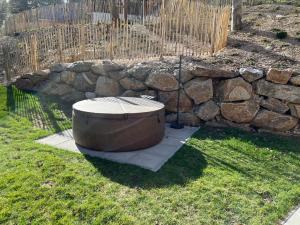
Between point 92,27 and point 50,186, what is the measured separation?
4.77 metres

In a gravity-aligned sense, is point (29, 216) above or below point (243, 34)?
below

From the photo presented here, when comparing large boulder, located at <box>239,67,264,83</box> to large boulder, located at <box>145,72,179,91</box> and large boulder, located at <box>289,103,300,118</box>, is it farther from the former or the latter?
large boulder, located at <box>145,72,179,91</box>

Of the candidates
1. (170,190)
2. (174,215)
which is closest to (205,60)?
(170,190)

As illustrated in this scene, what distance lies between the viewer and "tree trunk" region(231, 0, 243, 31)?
312 inches

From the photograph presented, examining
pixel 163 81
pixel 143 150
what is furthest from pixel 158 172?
pixel 163 81

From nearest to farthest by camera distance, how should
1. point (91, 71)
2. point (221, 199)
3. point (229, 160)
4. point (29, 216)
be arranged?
point (29, 216) → point (221, 199) → point (229, 160) → point (91, 71)

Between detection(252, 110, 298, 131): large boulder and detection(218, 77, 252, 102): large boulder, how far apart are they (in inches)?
16.6

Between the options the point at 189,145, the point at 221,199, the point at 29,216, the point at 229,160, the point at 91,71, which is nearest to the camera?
the point at 29,216

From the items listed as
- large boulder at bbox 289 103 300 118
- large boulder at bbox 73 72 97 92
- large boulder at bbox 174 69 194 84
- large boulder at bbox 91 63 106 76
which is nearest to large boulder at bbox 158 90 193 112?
large boulder at bbox 174 69 194 84

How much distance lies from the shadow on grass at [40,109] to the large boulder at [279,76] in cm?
381

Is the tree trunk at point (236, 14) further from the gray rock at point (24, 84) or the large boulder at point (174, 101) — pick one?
the gray rock at point (24, 84)

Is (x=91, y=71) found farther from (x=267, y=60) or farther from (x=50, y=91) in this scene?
(x=267, y=60)

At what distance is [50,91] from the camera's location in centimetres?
746

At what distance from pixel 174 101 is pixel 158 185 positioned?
2566 mm
